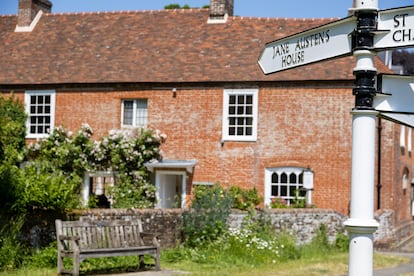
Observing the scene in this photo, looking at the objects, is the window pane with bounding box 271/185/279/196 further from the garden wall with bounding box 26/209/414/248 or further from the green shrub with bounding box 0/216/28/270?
the green shrub with bounding box 0/216/28/270

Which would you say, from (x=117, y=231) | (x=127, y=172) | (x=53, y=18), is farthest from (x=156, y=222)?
(x=53, y=18)

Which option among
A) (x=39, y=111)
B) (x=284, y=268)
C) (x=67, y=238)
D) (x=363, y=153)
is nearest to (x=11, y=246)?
(x=67, y=238)

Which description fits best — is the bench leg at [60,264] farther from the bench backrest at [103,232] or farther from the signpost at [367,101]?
the signpost at [367,101]

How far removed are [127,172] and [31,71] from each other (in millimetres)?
5999

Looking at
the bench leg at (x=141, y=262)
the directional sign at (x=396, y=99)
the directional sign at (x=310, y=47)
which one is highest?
the directional sign at (x=310, y=47)

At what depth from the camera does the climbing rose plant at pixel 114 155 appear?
24.2 m

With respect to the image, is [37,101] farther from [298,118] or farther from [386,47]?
[386,47]

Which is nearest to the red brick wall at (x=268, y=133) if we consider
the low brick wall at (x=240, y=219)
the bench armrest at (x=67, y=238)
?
the low brick wall at (x=240, y=219)

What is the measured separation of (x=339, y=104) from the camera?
2361cm

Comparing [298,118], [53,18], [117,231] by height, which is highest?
[53,18]

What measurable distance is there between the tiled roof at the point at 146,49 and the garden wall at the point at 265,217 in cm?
576

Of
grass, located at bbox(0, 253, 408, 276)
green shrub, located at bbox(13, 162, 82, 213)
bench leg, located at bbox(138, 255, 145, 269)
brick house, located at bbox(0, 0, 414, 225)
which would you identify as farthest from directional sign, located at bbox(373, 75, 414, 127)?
brick house, located at bbox(0, 0, 414, 225)

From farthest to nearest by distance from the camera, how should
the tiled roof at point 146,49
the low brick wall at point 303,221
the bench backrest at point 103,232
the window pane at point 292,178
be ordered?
1. the tiled roof at point 146,49
2. the window pane at point 292,178
3. the low brick wall at point 303,221
4. the bench backrest at point 103,232

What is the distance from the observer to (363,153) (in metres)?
4.56
